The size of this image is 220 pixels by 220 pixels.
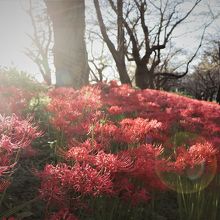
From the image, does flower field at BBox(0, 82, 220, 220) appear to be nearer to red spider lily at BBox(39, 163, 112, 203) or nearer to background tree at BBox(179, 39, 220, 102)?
red spider lily at BBox(39, 163, 112, 203)

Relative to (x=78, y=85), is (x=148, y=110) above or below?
below

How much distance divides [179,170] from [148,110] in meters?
3.69

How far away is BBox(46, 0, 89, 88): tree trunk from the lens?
1087cm

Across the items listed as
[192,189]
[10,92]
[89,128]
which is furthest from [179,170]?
[10,92]

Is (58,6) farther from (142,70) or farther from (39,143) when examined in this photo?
(142,70)

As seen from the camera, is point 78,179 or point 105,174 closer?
point 78,179

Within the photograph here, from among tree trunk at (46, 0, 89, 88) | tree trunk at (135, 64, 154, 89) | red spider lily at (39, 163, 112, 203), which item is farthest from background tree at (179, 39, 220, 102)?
red spider lily at (39, 163, 112, 203)

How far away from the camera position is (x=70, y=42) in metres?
11.0

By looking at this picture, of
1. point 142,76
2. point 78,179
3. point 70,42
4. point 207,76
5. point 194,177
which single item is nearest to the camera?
point 78,179

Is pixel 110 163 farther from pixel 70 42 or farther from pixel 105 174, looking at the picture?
pixel 70 42

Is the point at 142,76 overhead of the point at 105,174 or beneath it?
overhead

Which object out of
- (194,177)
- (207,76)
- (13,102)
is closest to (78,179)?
(194,177)

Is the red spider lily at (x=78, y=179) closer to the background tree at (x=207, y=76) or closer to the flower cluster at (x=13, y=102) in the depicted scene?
the flower cluster at (x=13, y=102)

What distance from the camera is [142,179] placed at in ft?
9.95
